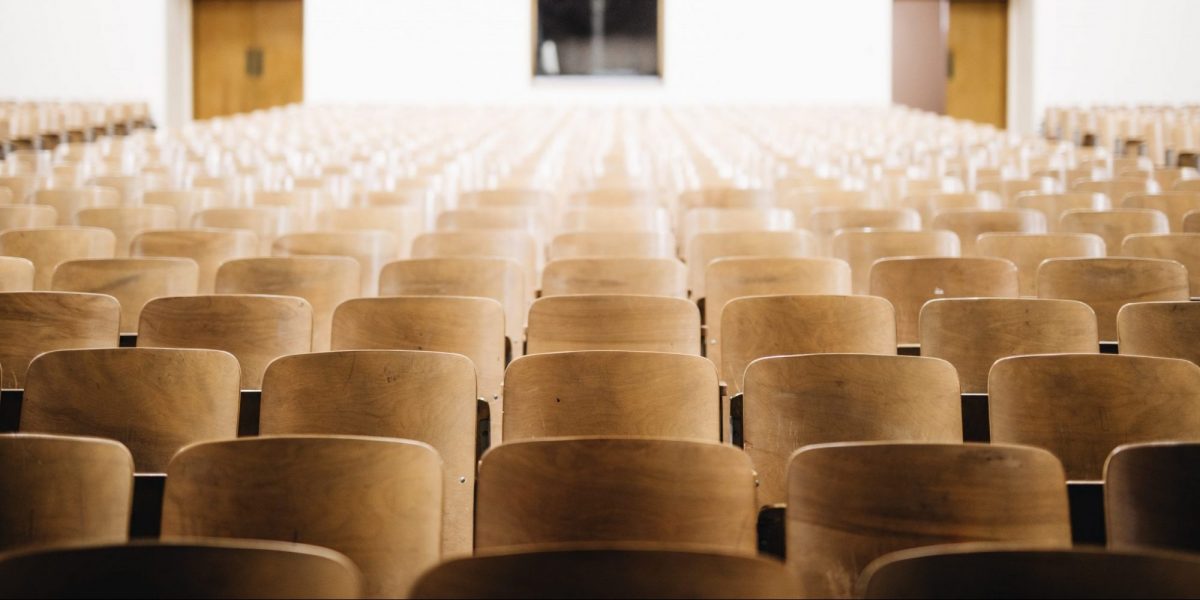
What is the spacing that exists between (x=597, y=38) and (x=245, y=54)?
244 inches

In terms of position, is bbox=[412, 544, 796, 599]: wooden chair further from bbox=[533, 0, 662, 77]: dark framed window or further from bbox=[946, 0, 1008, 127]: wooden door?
bbox=[946, 0, 1008, 127]: wooden door

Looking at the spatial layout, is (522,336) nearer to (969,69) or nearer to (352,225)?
(352,225)

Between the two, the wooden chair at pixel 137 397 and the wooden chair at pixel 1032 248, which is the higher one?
the wooden chair at pixel 1032 248

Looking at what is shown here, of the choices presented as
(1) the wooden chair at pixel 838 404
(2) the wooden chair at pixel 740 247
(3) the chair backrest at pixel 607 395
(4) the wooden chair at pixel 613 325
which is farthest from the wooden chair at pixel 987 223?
(3) the chair backrest at pixel 607 395

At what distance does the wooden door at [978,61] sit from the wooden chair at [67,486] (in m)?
18.9

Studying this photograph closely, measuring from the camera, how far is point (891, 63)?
18156 mm

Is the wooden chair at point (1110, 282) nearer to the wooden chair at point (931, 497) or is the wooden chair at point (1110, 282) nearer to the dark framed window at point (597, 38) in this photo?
the wooden chair at point (931, 497)

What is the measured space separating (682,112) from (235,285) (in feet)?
43.1

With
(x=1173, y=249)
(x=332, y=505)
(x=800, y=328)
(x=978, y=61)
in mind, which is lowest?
(x=332, y=505)

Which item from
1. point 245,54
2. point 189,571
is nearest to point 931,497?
point 189,571

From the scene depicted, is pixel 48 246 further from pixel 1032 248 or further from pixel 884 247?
pixel 1032 248

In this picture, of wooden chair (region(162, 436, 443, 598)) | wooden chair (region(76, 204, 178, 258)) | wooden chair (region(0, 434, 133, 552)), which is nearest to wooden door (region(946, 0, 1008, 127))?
wooden chair (region(76, 204, 178, 258))

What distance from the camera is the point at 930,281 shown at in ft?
10.5

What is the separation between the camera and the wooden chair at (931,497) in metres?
1.58
